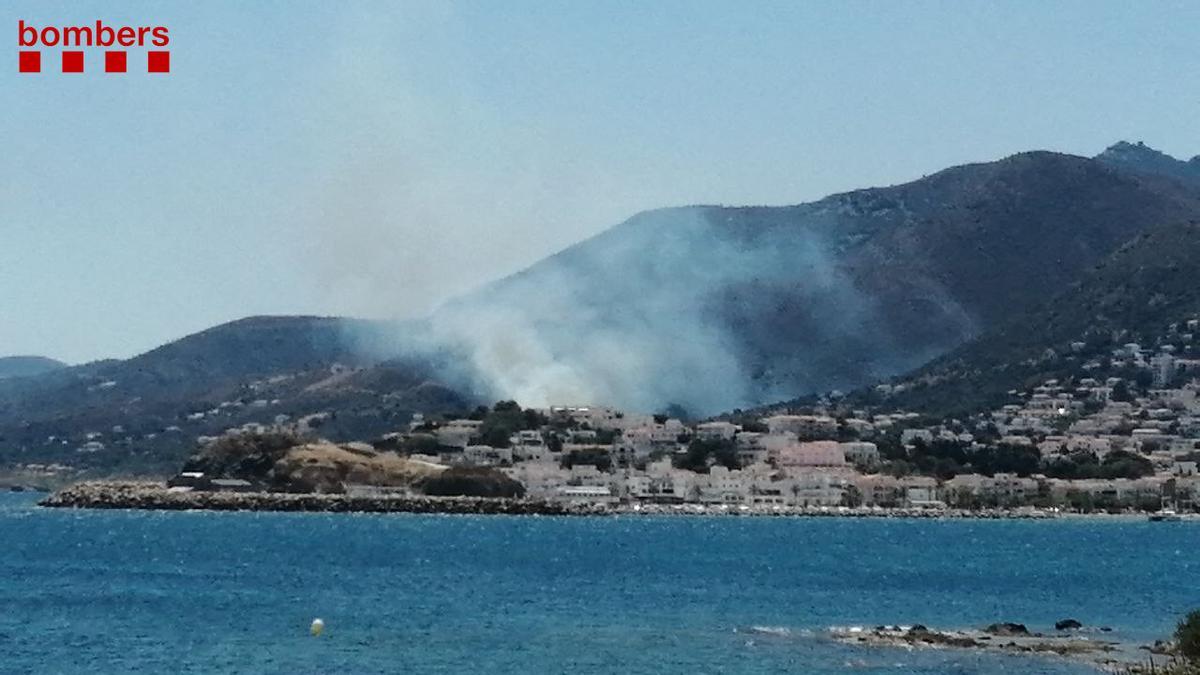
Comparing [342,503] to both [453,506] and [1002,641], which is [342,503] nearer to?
[453,506]

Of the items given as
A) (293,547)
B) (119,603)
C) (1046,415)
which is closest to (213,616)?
(119,603)

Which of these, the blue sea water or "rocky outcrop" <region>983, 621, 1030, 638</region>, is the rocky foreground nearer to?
"rocky outcrop" <region>983, 621, 1030, 638</region>

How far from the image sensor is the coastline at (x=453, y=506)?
13950cm

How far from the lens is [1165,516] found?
14562 centimetres

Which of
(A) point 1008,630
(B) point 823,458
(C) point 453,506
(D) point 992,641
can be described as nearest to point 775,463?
(B) point 823,458

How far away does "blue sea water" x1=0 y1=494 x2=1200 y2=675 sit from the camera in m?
49.1

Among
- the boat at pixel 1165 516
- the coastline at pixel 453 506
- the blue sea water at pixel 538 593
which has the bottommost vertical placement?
the blue sea water at pixel 538 593

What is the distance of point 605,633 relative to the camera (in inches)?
2174

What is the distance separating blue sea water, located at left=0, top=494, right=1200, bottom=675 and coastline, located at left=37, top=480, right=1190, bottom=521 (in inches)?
503

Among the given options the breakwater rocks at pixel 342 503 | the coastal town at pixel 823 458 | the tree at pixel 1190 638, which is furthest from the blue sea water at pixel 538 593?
the coastal town at pixel 823 458

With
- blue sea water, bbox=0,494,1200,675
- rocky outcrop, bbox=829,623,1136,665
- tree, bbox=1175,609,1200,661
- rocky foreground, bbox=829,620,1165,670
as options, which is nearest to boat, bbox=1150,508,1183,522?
blue sea water, bbox=0,494,1200,675

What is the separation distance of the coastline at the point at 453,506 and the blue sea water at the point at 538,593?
41.9ft

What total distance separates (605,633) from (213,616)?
12.6m

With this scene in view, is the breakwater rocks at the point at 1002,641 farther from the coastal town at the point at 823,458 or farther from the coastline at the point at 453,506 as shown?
the coastal town at the point at 823,458
